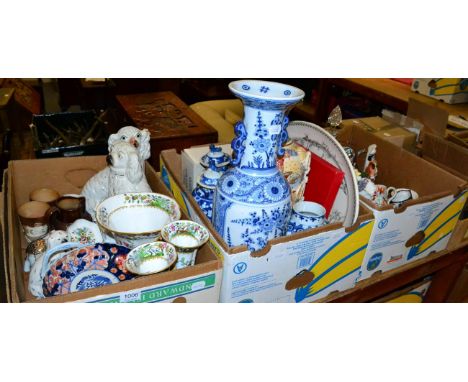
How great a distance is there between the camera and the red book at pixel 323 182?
3.49 feet

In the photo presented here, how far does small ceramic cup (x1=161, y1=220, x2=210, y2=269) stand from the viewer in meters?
0.85

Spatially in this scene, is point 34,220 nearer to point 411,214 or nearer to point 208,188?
point 208,188

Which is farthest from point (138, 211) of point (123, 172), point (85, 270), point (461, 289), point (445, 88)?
point (445, 88)

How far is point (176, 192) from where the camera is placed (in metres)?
1.14

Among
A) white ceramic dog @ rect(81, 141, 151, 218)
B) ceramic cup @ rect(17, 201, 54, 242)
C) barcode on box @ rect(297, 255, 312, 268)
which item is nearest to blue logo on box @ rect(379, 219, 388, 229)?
barcode on box @ rect(297, 255, 312, 268)

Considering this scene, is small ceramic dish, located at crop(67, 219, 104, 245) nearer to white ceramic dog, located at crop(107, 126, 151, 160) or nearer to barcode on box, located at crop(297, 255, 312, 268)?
white ceramic dog, located at crop(107, 126, 151, 160)

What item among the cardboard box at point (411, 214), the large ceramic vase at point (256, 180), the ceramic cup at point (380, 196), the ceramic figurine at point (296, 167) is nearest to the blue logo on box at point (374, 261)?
the cardboard box at point (411, 214)

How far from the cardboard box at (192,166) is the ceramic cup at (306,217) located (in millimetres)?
293

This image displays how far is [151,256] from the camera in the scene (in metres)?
0.83

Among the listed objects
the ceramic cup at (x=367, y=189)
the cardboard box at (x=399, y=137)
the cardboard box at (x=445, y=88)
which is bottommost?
the ceramic cup at (x=367, y=189)

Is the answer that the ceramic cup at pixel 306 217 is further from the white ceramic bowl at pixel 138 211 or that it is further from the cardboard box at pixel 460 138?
the cardboard box at pixel 460 138

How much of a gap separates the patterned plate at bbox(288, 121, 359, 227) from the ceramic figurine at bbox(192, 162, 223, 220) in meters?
0.29

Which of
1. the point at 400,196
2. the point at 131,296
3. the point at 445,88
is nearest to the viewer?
the point at 131,296

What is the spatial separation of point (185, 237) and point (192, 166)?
13.0 inches
